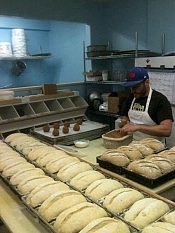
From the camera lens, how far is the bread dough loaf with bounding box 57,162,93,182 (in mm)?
1461

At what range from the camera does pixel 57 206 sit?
1.16 metres

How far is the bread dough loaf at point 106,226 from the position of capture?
98 centimetres

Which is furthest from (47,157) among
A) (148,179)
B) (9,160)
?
(148,179)

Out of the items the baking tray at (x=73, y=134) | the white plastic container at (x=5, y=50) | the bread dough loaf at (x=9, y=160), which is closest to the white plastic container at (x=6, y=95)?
the baking tray at (x=73, y=134)

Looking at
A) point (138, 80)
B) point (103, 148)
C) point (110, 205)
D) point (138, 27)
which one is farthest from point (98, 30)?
point (110, 205)

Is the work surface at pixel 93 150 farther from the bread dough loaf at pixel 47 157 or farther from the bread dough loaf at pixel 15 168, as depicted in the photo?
the bread dough loaf at pixel 15 168

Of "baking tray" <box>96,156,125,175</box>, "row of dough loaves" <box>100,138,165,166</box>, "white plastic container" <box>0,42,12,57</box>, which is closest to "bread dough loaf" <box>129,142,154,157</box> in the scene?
"row of dough loaves" <box>100,138,165,166</box>

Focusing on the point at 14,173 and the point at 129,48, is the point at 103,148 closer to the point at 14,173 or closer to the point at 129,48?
the point at 14,173

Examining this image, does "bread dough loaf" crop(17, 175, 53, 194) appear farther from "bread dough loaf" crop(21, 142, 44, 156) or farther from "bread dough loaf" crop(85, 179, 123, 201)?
"bread dough loaf" crop(21, 142, 44, 156)

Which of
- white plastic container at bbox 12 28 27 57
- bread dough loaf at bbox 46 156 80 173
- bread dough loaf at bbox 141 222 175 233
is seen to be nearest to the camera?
bread dough loaf at bbox 141 222 175 233

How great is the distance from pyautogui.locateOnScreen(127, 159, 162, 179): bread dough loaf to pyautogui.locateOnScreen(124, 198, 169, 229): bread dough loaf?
314 mm

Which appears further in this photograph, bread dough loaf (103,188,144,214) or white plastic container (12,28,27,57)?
white plastic container (12,28,27,57)

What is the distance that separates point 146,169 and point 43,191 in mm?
588

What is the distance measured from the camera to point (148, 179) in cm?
146
